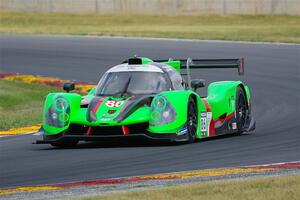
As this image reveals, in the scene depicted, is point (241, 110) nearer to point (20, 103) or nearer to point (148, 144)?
point (148, 144)

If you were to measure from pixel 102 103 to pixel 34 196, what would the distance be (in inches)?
188

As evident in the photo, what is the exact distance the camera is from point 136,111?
14.5 metres

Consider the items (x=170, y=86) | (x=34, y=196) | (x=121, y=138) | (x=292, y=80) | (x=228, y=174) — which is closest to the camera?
(x=34, y=196)

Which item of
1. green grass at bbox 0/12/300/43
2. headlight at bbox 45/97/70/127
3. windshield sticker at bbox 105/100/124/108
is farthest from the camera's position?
Result: green grass at bbox 0/12/300/43

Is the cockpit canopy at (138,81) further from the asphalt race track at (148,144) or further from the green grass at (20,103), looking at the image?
the green grass at (20,103)

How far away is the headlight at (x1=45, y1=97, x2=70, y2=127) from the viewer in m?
14.6

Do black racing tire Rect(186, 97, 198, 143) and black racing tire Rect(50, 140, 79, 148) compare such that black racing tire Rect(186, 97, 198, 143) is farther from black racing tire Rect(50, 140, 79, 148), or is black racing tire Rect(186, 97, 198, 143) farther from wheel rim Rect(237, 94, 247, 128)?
wheel rim Rect(237, 94, 247, 128)

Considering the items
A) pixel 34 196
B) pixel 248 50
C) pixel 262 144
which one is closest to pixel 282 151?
pixel 262 144

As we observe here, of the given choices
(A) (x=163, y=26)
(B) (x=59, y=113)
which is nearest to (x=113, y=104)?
(B) (x=59, y=113)

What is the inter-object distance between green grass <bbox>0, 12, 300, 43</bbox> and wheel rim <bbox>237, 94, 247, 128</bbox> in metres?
18.8

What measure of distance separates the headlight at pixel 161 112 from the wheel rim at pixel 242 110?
2.43m

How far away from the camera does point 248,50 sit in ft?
107

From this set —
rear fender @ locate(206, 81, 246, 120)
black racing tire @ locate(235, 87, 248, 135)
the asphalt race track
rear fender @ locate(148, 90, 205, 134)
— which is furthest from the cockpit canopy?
black racing tire @ locate(235, 87, 248, 135)

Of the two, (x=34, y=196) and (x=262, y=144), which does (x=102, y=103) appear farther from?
(x=34, y=196)
